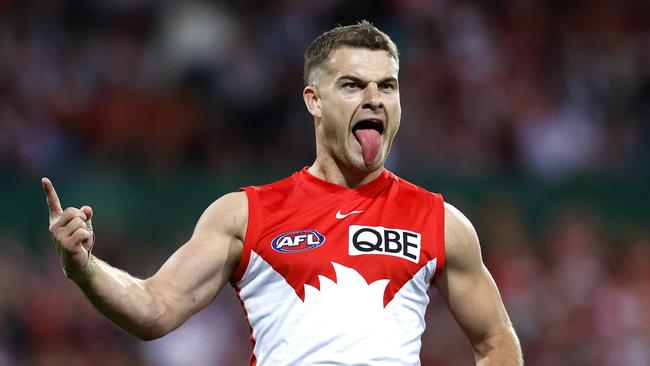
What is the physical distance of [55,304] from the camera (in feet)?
30.9

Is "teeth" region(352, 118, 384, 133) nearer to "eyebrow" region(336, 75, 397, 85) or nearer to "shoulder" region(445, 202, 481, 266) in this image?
"eyebrow" region(336, 75, 397, 85)

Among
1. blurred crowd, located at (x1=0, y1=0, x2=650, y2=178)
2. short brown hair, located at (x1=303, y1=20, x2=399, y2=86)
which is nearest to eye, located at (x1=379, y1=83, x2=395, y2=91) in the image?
short brown hair, located at (x1=303, y1=20, x2=399, y2=86)

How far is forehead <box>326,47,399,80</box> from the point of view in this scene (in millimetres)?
4750

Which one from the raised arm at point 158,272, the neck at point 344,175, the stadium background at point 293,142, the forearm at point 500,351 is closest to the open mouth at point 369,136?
the neck at point 344,175

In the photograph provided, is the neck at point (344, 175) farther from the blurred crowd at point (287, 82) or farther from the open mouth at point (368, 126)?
the blurred crowd at point (287, 82)

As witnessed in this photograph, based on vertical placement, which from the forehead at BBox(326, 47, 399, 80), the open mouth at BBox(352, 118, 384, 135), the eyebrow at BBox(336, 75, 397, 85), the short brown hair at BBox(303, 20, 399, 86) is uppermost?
the short brown hair at BBox(303, 20, 399, 86)

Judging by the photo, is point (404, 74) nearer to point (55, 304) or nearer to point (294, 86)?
point (294, 86)

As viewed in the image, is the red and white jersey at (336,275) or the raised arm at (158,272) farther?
the red and white jersey at (336,275)

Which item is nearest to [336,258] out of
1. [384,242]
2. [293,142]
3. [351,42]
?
[384,242]

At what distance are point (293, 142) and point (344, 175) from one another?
19.1 feet

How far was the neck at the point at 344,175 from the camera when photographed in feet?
16.1

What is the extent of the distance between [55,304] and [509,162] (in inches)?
166

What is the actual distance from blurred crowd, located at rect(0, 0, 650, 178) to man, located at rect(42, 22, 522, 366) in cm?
544

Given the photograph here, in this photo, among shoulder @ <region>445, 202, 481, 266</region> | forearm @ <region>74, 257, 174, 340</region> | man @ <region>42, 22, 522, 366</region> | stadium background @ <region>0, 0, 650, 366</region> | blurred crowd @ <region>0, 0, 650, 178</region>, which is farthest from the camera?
blurred crowd @ <region>0, 0, 650, 178</region>
